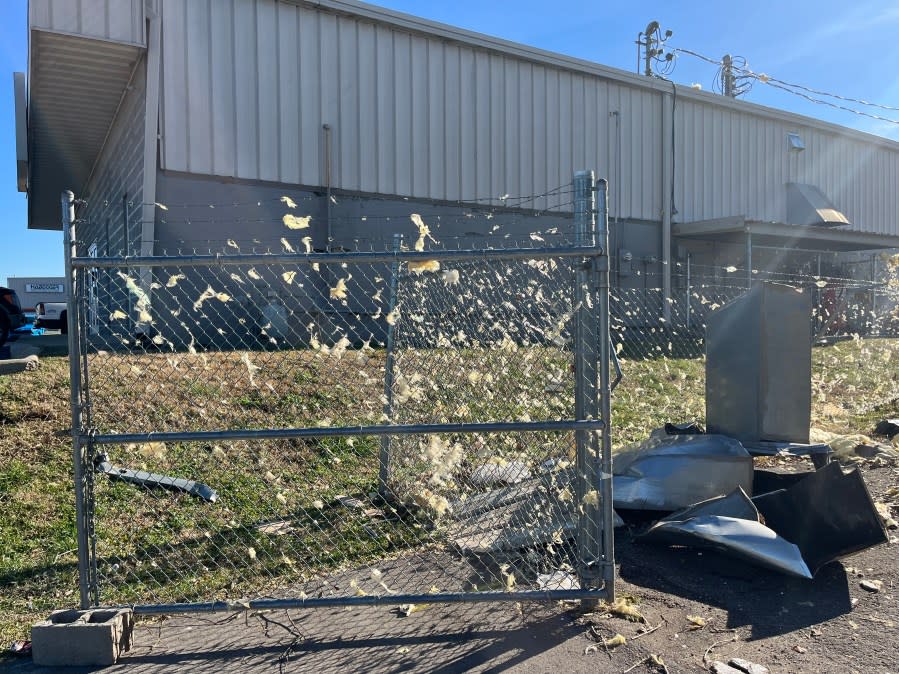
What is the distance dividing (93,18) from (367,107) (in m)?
4.25

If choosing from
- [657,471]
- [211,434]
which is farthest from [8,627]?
[657,471]

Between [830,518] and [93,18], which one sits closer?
[830,518]

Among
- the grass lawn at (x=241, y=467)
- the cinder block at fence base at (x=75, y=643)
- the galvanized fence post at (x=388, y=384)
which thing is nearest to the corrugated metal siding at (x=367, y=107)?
the grass lawn at (x=241, y=467)

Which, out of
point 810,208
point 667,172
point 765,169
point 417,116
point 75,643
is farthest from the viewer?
point 765,169

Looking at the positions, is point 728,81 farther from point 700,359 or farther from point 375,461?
point 375,461

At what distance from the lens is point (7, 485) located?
4.71 meters

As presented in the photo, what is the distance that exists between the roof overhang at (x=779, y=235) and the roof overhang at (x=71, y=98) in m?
11.6

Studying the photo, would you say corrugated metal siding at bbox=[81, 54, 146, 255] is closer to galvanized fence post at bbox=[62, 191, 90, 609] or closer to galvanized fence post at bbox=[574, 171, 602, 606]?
galvanized fence post at bbox=[62, 191, 90, 609]

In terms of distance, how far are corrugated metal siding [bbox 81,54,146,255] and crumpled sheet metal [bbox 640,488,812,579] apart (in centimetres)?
773

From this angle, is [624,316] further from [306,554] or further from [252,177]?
[306,554]

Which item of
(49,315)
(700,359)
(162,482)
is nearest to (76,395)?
(162,482)

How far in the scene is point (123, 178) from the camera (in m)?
12.1

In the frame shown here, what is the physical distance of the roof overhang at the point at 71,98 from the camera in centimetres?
979

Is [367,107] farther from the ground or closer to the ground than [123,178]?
farther from the ground
